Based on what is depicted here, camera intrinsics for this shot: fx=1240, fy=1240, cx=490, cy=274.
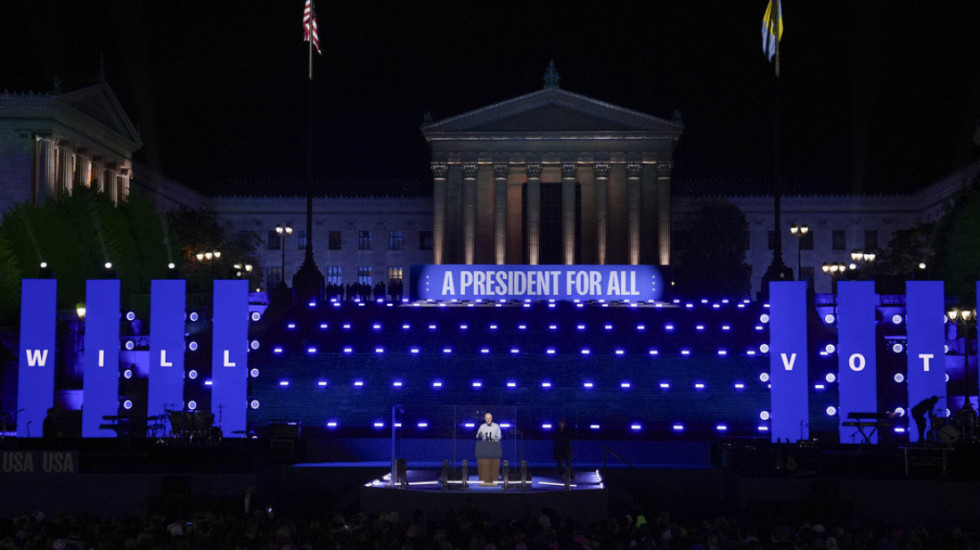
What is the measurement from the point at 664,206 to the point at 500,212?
9.72 meters

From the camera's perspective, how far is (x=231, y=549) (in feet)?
55.5

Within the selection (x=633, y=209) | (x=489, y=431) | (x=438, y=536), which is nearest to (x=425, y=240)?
(x=633, y=209)

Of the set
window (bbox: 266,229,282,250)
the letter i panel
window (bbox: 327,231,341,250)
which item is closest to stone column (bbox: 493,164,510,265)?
window (bbox: 327,231,341,250)

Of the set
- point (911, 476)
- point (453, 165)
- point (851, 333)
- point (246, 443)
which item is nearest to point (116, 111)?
point (453, 165)

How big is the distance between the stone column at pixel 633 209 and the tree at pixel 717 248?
510 cm

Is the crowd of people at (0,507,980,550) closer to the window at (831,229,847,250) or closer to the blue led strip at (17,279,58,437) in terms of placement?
the blue led strip at (17,279,58,437)

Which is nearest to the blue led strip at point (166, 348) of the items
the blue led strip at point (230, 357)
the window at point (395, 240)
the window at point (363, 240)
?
the blue led strip at point (230, 357)

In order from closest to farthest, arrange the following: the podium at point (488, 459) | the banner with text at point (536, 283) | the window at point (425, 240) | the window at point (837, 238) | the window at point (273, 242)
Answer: the podium at point (488, 459) < the banner with text at point (536, 283) < the window at point (837, 238) < the window at point (273, 242) < the window at point (425, 240)

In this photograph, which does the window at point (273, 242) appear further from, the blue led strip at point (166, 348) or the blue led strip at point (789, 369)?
the blue led strip at point (789, 369)

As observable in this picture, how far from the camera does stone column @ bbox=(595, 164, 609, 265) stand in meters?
73.2

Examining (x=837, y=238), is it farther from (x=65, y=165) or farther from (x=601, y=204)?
(x=65, y=165)

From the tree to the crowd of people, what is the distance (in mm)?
59374

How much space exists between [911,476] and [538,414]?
12.4 meters

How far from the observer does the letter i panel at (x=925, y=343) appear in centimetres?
3161
